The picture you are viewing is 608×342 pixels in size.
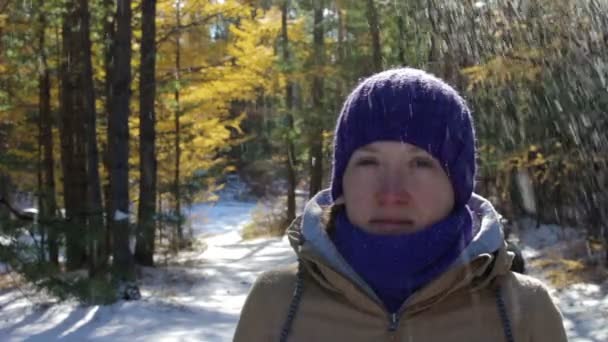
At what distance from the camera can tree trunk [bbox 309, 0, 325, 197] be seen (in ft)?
65.8

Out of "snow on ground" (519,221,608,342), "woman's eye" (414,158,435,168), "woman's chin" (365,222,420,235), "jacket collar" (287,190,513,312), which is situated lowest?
"snow on ground" (519,221,608,342)

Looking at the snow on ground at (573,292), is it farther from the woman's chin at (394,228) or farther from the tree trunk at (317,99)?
the woman's chin at (394,228)

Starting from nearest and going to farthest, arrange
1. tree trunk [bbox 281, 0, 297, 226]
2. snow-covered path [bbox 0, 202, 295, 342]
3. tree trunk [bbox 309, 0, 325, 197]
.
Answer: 1. snow-covered path [bbox 0, 202, 295, 342]
2. tree trunk [bbox 309, 0, 325, 197]
3. tree trunk [bbox 281, 0, 297, 226]

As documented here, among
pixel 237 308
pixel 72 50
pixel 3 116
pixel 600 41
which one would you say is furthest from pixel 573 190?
pixel 3 116

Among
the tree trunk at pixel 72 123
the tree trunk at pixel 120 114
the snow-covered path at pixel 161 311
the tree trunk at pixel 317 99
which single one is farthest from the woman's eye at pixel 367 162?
the tree trunk at pixel 317 99

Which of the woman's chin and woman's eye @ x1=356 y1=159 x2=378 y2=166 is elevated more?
woman's eye @ x1=356 y1=159 x2=378 y2=166

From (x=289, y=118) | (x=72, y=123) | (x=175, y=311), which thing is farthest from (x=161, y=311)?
(x=289, y=118)

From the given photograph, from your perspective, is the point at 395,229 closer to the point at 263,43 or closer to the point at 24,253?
the point at 24,253

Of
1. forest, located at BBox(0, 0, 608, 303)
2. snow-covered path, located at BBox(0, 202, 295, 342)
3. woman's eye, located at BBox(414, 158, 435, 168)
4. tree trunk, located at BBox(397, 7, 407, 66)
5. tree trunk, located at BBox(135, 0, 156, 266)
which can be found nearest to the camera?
woman's eye, located at BBox(414, 158, 435, 168)

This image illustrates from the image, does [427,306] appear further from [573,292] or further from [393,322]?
[573,292]

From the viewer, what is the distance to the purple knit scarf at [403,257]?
1.54 meters

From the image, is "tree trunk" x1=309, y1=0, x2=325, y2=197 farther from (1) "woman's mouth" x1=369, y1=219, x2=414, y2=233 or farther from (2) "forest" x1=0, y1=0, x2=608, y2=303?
(1) "woman's mouth" x1=369, y1=219, x2=414, y2=233

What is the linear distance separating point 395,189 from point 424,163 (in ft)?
0.34

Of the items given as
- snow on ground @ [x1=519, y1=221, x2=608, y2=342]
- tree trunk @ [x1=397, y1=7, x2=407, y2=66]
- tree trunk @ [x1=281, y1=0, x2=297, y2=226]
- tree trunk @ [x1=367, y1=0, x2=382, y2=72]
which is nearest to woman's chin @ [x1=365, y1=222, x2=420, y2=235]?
snow on ground @ [x1=519, y1=221, x2=608, y2=342]
